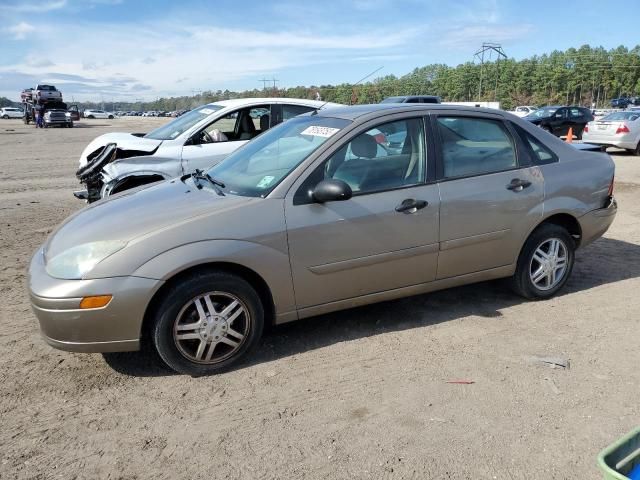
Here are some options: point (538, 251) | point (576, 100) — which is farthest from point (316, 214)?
point (576, 100)

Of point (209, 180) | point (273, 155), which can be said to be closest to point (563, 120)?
point (273, 155)

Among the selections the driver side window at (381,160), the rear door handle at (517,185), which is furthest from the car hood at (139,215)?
the rear door handle at (517,185)

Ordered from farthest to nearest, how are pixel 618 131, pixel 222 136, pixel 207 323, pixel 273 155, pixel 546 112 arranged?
1. pixel 546 112
2. pixel 618 131
3. pixel 222 136
4. pixel 273 155
5. pixel 207 323

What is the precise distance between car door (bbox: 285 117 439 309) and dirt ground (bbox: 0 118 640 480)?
473 millimetres

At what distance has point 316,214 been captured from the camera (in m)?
3.60

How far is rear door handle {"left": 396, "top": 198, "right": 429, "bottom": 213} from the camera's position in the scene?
386 centimetres

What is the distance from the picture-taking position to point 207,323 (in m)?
3.37

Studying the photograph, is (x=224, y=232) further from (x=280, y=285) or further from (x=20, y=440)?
(x=20, y=440)

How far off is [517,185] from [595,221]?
1.03 meters

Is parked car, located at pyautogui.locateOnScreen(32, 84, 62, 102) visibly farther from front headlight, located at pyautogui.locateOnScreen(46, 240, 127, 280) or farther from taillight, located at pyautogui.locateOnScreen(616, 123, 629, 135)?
front headlight, located at pyautogui.locateOnScreen(46, 240, 127, 280)

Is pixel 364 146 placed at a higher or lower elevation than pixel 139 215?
higher

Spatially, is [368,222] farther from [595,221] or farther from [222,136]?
[222,136]

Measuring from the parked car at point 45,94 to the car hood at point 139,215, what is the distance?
43.3 meters

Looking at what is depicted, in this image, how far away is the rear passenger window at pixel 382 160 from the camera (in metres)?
3.79
